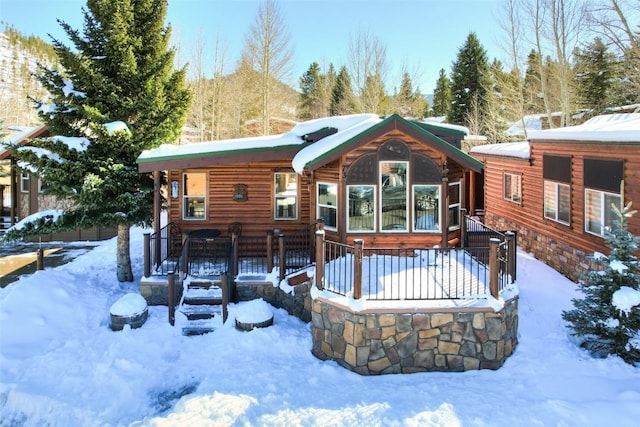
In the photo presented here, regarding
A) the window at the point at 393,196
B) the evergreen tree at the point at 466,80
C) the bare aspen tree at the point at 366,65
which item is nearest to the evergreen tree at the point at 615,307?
the window at the point at 393,196

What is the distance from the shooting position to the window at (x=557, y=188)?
11.7 meters

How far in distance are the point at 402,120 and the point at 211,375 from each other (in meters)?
6.37

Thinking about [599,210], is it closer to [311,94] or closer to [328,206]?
[328,206]

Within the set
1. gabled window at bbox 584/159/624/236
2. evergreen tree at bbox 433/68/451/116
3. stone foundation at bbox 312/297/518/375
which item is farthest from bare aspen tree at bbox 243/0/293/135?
evergreen tree at bbox 433/68/451/116

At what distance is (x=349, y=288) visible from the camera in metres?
8.34

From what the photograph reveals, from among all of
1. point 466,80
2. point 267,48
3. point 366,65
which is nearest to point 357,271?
point 267,48

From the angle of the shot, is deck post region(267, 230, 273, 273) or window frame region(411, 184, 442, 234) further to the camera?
window frame region(411, 184, 442, 234)

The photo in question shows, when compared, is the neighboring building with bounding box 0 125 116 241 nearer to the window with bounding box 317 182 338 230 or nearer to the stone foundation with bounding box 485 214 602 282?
Result: the window with bounding box 317 182 338 230

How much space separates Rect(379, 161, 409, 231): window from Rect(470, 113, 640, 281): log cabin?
152 inches

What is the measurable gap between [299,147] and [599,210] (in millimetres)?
7063

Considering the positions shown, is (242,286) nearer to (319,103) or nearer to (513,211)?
(513,211)

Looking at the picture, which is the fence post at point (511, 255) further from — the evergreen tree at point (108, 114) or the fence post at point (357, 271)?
the evergreen tree at point (108, 114)

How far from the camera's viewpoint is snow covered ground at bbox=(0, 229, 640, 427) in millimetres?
6270

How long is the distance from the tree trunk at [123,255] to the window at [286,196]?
13.2ft
